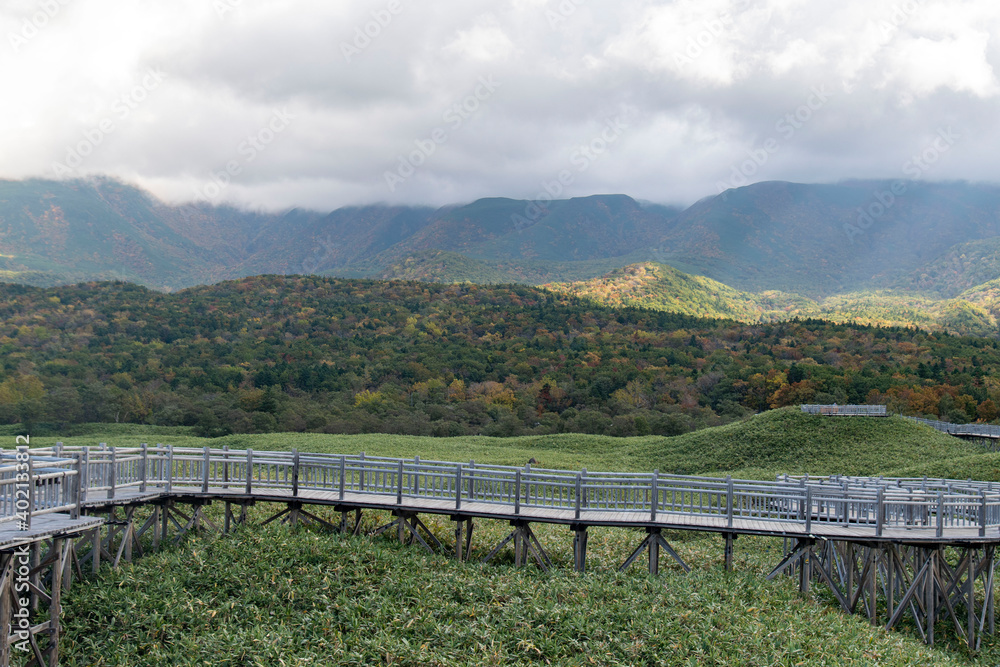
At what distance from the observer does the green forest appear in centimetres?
7494

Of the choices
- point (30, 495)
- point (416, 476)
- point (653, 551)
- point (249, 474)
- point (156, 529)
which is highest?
point (30, 495)

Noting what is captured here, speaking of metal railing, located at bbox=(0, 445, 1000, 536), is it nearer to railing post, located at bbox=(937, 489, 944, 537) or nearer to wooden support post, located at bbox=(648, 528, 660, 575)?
railing post, located at bbox=(937, 489, 944, 537)

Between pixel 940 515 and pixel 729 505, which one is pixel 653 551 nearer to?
pixel 729 505

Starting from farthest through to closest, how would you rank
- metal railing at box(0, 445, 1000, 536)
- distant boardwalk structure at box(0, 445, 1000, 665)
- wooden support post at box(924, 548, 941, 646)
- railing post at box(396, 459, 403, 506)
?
1. railing post at box(396, 459, 403, 506)
2. wooden support post at box(924, 548, 941, 646)
3. metal railing at box(0, 445, 1000, 536)
4. distant boardwalk structure at box(0, 445, 1000, 665)

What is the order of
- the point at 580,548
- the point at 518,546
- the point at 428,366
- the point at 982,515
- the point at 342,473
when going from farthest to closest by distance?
the point at 428,366 → the point at 342,473 → the point at 518,546 → the point at 580,548 → the point at 982,515

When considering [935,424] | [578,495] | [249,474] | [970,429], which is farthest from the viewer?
[935,424]

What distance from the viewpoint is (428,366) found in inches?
3903

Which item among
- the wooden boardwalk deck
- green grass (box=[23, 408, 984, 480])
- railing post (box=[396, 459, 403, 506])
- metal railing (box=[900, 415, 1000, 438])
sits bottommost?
green grass (box=[23, 408, 984, 480])

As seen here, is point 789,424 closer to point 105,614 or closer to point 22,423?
point 105,614

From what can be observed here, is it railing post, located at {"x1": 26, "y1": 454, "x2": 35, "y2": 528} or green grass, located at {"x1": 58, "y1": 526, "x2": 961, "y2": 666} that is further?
green grass, located at {"x1": 58, "y1": 526, "x2": 961, "y2": 666}

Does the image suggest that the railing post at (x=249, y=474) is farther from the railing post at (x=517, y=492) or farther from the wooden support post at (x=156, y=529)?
the railing post at (x=517, y=492)

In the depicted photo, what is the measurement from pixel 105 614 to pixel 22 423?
64792mm

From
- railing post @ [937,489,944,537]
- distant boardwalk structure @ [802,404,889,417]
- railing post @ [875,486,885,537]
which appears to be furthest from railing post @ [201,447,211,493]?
distant boardwalk structure @ [802,404,889,417]

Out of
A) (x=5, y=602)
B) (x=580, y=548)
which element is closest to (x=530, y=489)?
(x=580, y=548)
